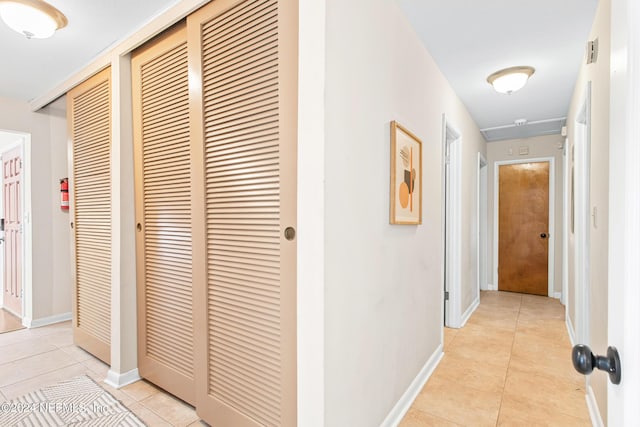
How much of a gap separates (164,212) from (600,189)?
257cm

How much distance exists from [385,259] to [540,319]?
312 centimetres

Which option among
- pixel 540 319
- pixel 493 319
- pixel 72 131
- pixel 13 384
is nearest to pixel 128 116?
pixel 72 131

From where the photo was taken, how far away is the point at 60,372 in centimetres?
239

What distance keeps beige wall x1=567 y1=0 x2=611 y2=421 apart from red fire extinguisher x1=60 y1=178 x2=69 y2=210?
4.62m

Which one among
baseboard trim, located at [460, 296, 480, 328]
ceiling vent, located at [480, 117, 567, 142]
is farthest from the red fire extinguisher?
ceiling vent, located at [480, 117, 567, 142]

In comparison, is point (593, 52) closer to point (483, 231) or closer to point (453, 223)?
point (453, 223)

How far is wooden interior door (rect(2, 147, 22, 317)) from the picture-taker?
3.65m

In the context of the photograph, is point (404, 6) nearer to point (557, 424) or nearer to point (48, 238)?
point (557, 424)

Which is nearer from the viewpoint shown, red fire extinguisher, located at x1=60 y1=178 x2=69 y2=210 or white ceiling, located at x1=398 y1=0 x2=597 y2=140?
white ceiling, located at x1=398 y1=0 x2=597 y2=140

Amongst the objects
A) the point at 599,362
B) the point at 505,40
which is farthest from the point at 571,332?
the point at 599,362

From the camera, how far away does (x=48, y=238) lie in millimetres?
3512

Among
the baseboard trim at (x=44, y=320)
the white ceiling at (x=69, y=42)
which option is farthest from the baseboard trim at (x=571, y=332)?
the baseboard trim at (x=44, y=320)

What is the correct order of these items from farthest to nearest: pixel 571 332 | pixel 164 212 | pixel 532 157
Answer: pixel 532 157 < pixel 571 332 < pixel 164 212

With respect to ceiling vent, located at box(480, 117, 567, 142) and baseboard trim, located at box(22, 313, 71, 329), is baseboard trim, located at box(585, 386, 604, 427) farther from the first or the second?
baseboard trim, located at box(22, 313, 71, 329)
